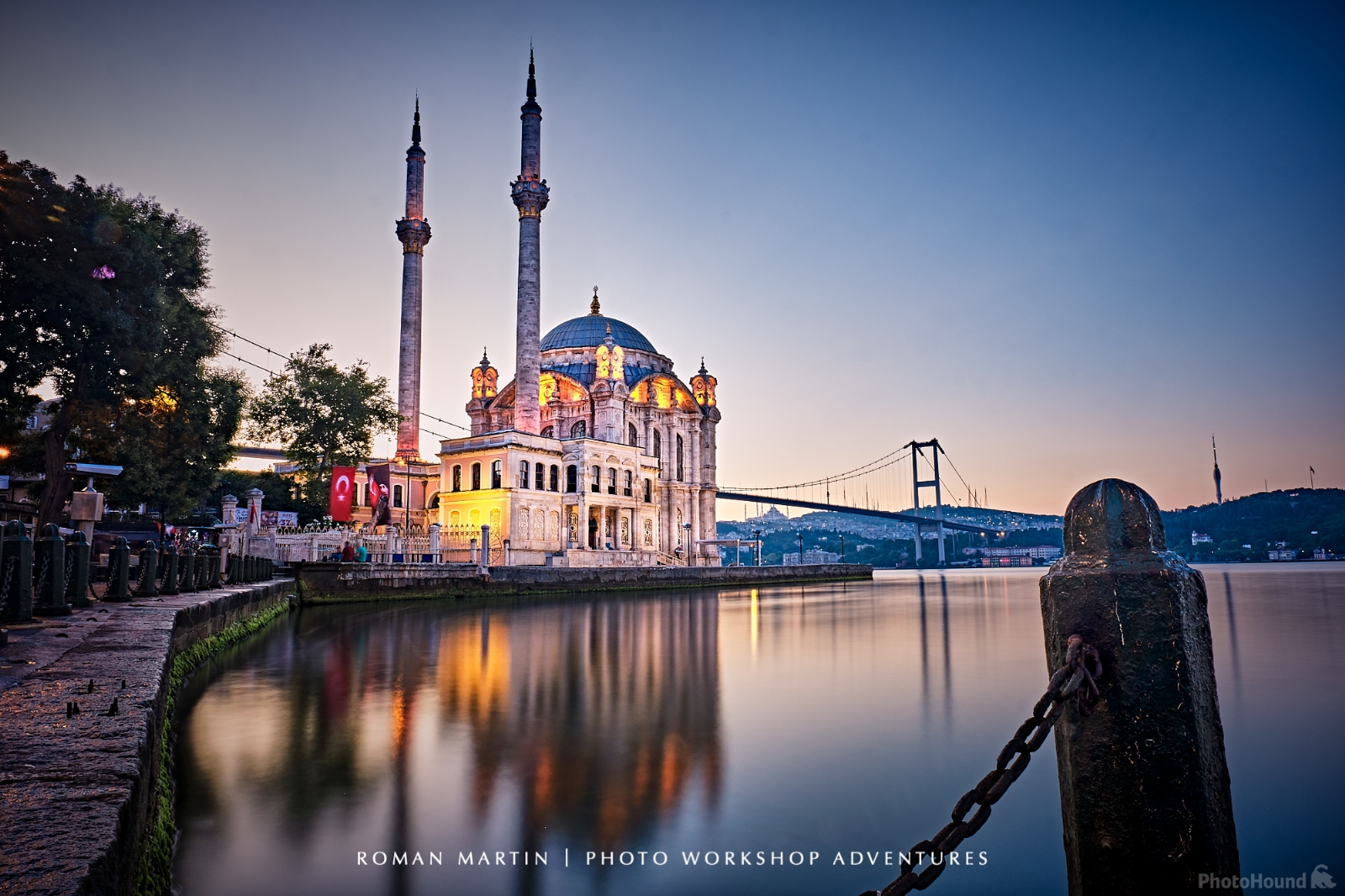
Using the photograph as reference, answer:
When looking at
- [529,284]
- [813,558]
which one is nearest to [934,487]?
[813,558]

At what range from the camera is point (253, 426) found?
37.3 meters

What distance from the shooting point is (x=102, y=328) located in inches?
676

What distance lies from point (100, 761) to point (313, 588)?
901 inches

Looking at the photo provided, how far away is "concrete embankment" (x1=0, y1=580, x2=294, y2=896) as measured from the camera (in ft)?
6.18

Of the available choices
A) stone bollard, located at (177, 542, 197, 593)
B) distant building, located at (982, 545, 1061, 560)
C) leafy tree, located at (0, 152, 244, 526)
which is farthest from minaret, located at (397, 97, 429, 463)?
distant building, located at (982, 545, 1061, 560)

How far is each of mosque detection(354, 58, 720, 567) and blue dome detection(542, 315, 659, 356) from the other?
1.67 m

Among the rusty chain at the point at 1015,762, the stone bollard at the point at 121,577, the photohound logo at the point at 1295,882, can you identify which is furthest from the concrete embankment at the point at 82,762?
the photohound logo at the point at 1295,882

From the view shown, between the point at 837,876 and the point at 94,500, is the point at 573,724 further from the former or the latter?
the point at 94,500

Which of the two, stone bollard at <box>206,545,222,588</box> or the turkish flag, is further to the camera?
the turkish flag

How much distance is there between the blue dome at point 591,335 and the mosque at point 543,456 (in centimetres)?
167

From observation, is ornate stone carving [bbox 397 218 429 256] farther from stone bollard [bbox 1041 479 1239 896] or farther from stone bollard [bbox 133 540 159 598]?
stone bollard [bbox 1041 479 1239 896]

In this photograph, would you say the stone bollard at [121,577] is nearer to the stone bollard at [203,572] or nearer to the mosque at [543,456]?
the stone bollard at [203,572]

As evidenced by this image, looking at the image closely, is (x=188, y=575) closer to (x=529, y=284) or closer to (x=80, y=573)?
(x=80, y=573)

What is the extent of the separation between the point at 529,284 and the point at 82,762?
38.1m
